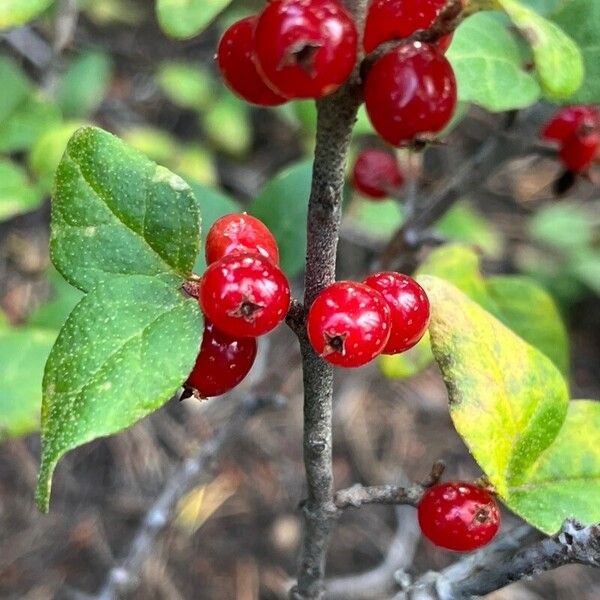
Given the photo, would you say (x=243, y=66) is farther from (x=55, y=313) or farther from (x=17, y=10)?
(x=55, y=313)

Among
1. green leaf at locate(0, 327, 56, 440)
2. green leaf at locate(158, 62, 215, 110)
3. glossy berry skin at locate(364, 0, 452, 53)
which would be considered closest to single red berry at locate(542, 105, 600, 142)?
glossy berry skin at locate(364, 0, 452, 53)

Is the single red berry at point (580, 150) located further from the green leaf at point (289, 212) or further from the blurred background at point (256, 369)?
the green leaf at point (289, 212)

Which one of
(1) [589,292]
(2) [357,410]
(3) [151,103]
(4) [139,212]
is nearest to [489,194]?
(1) [589,292]

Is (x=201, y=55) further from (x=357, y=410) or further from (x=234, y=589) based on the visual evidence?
(x=234, y=589)

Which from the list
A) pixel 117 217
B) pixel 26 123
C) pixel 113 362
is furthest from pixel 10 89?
pixel 113 362

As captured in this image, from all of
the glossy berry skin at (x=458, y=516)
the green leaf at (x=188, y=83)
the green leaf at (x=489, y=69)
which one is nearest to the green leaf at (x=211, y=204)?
the green leaf at (x=489, y=69)
